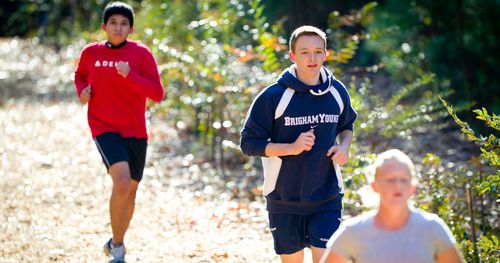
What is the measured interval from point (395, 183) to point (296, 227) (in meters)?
1.64

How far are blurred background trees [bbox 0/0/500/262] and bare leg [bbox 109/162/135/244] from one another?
1735 mm

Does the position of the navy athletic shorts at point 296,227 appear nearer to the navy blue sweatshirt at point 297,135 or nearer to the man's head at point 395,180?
the navy blue sweatshirt at point 297,135

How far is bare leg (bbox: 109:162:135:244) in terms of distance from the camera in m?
5.82

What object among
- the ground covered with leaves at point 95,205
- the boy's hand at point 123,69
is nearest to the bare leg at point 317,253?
the ground covered with leaves at point 95,205

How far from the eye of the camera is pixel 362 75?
13.6 metres

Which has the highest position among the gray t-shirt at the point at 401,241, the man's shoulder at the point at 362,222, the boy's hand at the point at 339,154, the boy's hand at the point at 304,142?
the boy's hand at the point at 304,142

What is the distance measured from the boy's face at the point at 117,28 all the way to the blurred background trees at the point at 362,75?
169 centimetres

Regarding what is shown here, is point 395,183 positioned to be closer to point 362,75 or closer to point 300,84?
point 300,84

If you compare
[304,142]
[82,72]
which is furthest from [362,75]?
[304,142]

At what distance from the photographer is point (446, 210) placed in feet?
19.6

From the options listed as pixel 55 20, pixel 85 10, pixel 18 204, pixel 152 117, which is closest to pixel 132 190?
pixel 18 204

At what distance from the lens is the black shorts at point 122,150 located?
587 cm

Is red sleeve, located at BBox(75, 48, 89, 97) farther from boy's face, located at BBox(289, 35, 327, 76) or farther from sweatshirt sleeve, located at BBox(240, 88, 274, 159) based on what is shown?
boy's face, located at BBox(289, 35, 327, 76)

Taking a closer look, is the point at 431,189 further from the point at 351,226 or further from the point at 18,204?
the point at 18,204
